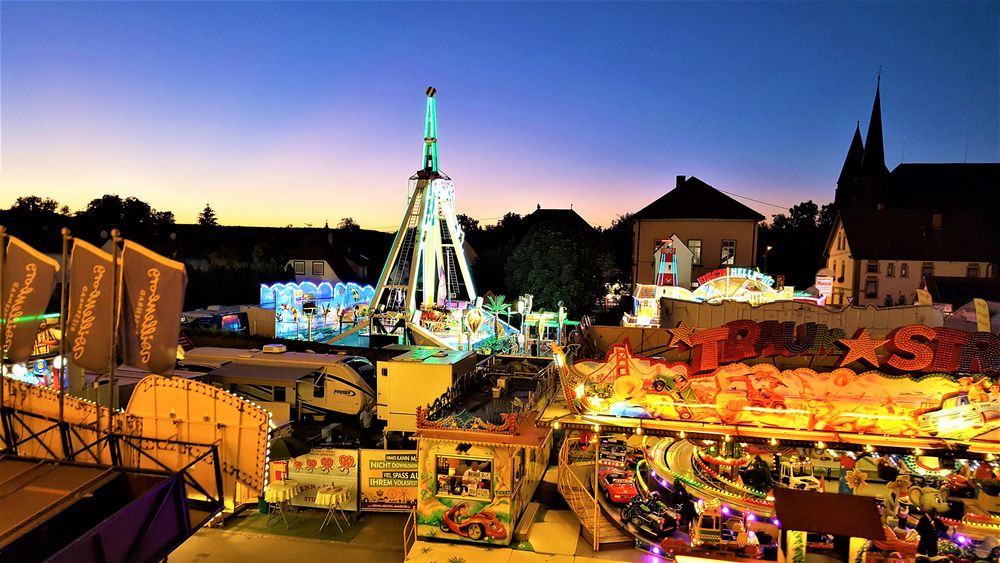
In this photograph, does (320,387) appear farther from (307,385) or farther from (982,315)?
(982,315)

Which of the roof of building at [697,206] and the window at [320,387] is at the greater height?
the roof of building at [697,206]

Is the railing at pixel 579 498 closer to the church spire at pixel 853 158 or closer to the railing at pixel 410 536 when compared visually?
the railing at pixel 410 536

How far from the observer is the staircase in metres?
12.4

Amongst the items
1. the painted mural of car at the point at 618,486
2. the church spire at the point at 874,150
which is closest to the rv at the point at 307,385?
the painted mural of car at the point at 618,486

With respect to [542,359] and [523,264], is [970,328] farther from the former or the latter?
[523,264]

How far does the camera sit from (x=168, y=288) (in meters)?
8.66

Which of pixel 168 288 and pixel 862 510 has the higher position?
pixel 168 288

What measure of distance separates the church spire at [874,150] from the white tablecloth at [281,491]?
197ft

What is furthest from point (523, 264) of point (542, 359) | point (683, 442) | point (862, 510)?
point (862, 510)

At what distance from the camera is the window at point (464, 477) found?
1223cm

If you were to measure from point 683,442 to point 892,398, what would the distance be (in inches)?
261

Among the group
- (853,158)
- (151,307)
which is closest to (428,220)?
(151,307)

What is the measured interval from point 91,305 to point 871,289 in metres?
41.5

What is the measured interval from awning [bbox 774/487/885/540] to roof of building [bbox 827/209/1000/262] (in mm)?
32123
